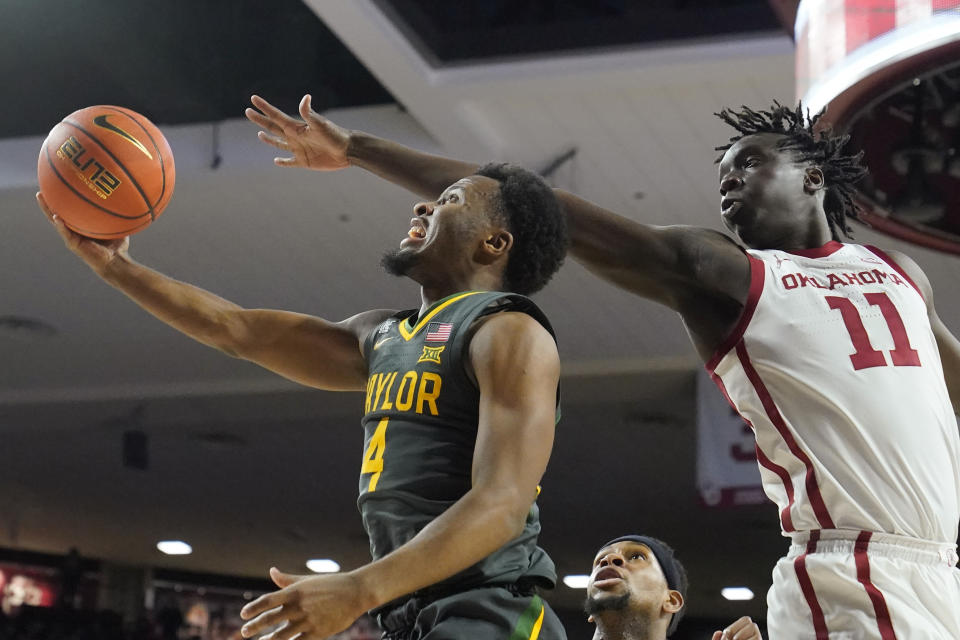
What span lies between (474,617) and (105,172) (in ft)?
4.89

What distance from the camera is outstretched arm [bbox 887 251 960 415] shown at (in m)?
3.04

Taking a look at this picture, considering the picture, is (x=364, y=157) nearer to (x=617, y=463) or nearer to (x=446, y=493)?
(x=446, y=493)

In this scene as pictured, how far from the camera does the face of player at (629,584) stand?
445cm

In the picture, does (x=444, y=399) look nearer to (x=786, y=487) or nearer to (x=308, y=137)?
(x=786, y=487)

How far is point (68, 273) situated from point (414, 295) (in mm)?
2441

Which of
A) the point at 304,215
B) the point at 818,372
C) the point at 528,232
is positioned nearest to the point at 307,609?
the point at 528,232

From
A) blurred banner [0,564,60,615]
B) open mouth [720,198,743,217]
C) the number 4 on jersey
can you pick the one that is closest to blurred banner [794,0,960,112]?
open mouth [720,198,743,217]

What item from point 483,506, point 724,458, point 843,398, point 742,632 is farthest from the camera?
point 724,458

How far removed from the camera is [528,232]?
284 cm

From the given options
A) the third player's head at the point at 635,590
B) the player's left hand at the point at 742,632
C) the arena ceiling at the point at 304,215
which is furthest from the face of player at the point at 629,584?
the arena ceiling at the point at 304,215

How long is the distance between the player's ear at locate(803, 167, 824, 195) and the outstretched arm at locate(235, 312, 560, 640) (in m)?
0.88

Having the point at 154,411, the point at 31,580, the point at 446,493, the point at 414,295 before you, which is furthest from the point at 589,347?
the point at 31,580

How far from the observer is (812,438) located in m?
2.69

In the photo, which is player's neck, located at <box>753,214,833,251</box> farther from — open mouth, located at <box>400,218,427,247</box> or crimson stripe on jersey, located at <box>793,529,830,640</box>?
open mouth, located at <box>400,218,427,247</box>
